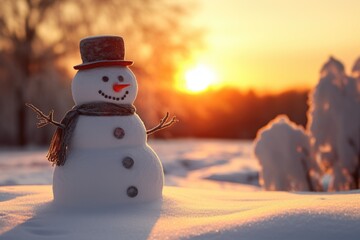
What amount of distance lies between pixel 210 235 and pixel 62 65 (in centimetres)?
1708

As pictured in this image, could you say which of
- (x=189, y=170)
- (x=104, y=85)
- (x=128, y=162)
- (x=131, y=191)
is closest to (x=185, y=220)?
(x=131, y=191)

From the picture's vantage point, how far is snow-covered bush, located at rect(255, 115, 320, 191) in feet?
28.0

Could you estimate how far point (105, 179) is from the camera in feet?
14.9

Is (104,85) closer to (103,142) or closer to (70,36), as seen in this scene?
(103,142)

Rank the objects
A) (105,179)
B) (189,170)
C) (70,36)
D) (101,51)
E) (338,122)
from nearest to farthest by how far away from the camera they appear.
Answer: (105,179)
(101,51)
(338,122)
(189,170)
(70,36)

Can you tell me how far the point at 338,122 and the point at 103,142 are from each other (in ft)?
16.7

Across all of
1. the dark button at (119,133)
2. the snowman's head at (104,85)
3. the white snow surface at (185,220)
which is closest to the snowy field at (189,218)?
the white snow surface at (185,220)

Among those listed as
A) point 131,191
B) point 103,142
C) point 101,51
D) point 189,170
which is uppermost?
point 101,51

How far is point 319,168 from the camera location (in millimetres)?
8766

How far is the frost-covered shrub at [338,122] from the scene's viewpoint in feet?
28.0

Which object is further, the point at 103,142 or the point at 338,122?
the point at 338,122

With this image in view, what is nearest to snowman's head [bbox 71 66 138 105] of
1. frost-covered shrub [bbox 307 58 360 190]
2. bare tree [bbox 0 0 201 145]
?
frost-covered shrub [bbox 307 58 360 190]

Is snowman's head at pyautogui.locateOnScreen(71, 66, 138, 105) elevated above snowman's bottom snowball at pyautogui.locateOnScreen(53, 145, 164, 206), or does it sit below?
above

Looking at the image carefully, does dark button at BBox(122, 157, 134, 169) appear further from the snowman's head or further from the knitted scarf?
the snowman's head
